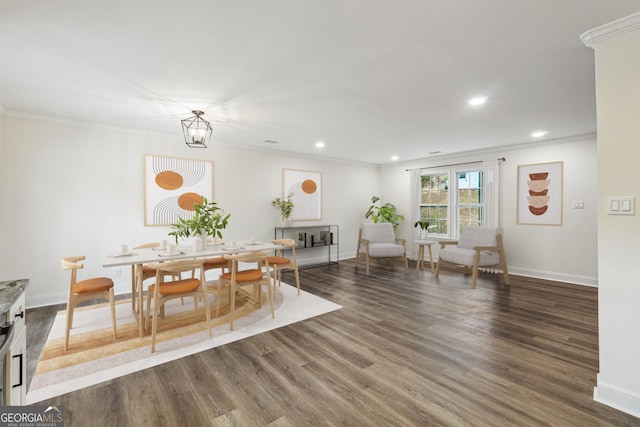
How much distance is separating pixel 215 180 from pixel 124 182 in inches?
52.3

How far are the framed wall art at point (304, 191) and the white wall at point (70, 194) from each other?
1.31 meters

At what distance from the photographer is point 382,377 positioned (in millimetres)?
2086

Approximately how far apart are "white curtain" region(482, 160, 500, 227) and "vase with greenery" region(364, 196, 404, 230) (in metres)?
1.96

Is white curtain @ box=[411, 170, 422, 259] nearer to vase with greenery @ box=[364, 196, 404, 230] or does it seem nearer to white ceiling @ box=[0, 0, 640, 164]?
vase with greenery @ box=[364, 196, 404, 230]

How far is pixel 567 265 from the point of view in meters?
4.72

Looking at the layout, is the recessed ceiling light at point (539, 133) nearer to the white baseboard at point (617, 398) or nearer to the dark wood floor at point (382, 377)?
the dark wood floor at point (382, 377)

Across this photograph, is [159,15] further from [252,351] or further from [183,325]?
[183,325]

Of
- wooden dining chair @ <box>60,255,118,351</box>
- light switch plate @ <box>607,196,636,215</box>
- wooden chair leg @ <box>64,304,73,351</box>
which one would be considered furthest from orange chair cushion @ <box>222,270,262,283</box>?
light switch plate @ <box>607,196,636,215</box>

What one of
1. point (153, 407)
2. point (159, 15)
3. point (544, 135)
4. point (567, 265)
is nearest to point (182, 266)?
point (153, 407)

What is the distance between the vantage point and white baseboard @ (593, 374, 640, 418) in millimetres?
1683

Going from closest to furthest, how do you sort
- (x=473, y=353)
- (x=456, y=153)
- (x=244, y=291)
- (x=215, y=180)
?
1. (x=473, y=353)
2. (x=244, y=291)
3. (x=215, y=180)
4. (x=456, y=153)

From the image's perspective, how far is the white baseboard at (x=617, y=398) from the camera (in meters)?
1.68

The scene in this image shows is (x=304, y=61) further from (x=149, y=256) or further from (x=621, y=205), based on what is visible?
(x=149, y=256)

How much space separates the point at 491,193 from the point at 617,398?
4.32 m
